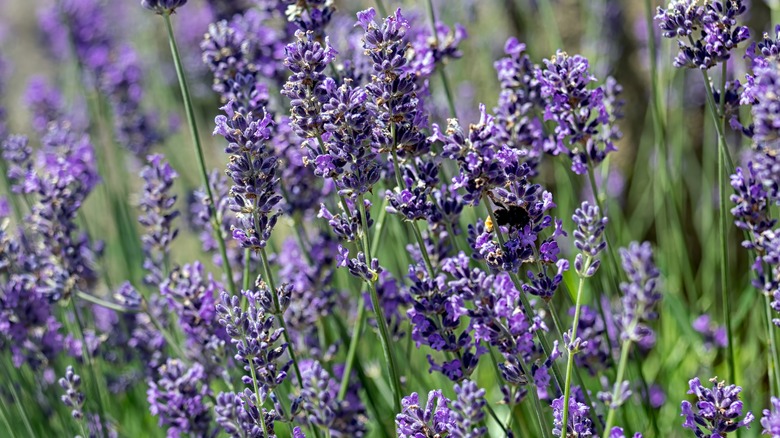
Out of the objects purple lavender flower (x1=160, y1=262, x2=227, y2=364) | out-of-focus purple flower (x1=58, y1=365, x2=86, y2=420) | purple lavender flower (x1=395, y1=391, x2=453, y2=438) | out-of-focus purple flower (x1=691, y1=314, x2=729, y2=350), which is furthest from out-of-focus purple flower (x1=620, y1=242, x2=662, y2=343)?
out-of-focus purple flower (x1=691, y1=314, x2=729, y2=350)

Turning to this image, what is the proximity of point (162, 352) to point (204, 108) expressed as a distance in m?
3.76

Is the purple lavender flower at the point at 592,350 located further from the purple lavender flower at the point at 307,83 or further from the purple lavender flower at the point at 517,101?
the purple lavender flower at the point at 307,83

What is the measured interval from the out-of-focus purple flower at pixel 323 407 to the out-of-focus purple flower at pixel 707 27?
1.08 m

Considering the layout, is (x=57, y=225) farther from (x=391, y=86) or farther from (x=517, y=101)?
(x=517, y=101)

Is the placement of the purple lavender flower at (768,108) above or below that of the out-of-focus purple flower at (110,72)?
below

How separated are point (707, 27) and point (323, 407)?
1193mm

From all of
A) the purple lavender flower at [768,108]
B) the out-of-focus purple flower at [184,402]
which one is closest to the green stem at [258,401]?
the out-of-focus purple flower at [184,402]

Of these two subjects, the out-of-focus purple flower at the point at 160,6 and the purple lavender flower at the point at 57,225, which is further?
the purple lavender flower at the point at 57,225

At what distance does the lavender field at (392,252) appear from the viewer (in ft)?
5.38

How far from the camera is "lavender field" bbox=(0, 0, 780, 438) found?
1.64 metres

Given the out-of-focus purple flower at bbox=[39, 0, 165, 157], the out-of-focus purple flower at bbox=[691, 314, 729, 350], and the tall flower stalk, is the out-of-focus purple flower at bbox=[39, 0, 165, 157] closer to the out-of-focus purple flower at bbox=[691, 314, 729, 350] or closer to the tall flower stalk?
the tall flower stalk

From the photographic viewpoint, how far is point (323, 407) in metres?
1.68

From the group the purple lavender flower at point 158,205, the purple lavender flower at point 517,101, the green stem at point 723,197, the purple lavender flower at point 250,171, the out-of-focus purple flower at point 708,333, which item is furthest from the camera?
the out-of-focus purple flower at point 708,333

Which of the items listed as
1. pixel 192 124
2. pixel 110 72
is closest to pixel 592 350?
pixel 192 124
